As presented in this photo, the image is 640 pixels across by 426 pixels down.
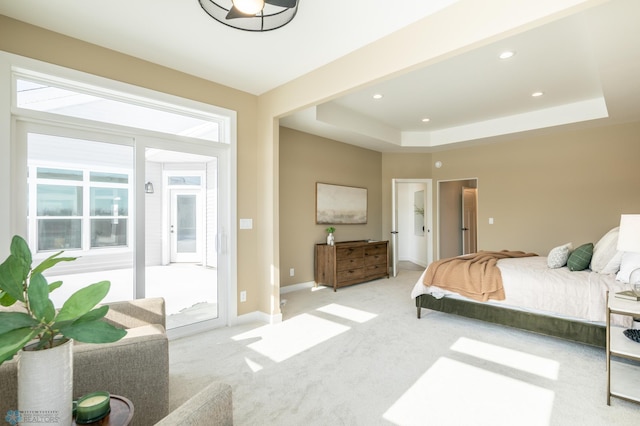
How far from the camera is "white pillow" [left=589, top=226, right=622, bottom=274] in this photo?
2920mm

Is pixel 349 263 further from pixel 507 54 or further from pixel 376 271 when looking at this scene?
pixel 507 54

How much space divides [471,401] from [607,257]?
83.7 inches

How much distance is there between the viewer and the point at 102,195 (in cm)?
295

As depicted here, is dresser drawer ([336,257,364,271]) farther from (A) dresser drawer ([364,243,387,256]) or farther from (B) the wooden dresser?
(A) dresser drawer ([364,243,387,256])

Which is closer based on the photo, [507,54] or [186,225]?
[507,54]

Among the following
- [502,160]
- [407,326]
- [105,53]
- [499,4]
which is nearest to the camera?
[499,4]

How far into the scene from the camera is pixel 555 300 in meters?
2.95

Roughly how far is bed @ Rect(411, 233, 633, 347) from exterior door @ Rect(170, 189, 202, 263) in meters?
2.82

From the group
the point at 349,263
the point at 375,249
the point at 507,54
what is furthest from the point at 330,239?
the point at 507,54

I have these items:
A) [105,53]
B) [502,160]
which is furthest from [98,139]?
[502,160]

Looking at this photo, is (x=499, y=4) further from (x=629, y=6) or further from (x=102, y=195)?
(x=102, y=195)

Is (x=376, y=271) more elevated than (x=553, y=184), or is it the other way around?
(x=553, y=184)

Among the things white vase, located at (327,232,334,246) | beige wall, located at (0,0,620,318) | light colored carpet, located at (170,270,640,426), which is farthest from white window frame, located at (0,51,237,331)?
white vase, located at (327,232,334,246)

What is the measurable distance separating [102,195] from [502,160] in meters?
6.29
